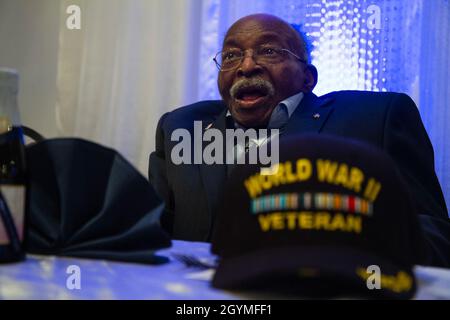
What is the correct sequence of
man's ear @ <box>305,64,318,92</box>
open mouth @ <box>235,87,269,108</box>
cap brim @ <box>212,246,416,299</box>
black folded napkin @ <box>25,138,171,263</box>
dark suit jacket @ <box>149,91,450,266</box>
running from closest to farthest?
cap brim @ <box>212,246,416,299</box> → black folded napkin @ <box>25,138,171,263</box> → dark suit jacket @ <box>149,91,450,266</box> → open mouth @ <box>235,87,269,108</box> → man's ear @ <box>305,64,318,92</box>

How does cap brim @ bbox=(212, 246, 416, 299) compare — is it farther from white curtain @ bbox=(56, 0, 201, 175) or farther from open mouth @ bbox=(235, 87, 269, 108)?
white curtain @ bbox=(56, 0, 201, 175)

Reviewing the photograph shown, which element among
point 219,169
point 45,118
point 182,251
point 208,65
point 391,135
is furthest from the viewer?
point 45,118

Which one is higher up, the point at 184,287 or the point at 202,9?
the point at 202,9

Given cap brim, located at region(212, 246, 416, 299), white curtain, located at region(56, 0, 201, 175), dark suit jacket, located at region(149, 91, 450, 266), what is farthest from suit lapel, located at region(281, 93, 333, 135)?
cap brim, located at region(212, 246, 416, 299)

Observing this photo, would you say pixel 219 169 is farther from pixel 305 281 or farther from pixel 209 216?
pixel 305 281

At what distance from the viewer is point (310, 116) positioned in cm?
129

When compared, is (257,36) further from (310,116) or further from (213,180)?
(213,180)

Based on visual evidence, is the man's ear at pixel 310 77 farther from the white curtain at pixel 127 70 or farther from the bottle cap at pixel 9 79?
the bottle cap at pixel 9 79

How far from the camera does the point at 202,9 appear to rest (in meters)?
1.72

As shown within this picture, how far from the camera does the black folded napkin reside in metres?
0.60

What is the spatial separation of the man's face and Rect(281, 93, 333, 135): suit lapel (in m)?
0.09

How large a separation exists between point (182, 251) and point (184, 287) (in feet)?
0.69
